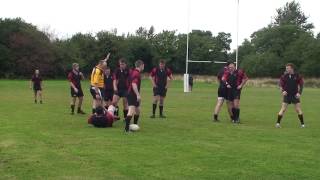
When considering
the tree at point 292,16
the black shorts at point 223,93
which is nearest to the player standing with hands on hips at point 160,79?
the black shorts at point 223,93

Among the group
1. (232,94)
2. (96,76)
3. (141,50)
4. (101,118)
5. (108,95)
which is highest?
(141,50)

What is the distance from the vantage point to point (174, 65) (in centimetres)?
10000

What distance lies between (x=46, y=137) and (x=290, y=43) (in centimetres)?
10370

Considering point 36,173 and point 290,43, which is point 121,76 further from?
point 290,43

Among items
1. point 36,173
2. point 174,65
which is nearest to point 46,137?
point 36,173

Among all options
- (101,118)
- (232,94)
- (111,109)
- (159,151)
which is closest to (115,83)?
(111,109)

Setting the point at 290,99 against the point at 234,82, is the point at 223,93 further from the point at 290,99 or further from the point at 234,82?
the point at 290,99

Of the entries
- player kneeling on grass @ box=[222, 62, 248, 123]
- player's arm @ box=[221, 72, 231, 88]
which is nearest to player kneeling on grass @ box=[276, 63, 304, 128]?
player kneeling on grass @ box=[222, 62, 248, 123]

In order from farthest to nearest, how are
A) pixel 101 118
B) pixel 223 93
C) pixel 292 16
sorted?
pixel 292 16 < pixel 223 93 < pixel 101 118

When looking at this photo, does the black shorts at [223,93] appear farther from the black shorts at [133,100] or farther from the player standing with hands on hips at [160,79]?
the black shorts at [133,100]

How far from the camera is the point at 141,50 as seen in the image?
103 metres

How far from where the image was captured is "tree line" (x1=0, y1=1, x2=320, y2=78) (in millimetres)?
88812

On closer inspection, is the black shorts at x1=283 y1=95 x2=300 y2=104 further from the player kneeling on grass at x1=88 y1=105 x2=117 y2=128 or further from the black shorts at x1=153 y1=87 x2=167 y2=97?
the player kneeling on grass at x1=88 y1=105 x2=117 y2=128

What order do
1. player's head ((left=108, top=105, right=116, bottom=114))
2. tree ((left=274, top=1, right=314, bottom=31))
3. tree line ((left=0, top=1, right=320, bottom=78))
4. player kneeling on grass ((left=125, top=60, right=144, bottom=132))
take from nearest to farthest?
player kneeling on grass ((left=125, top=60, right=144, bottom=132))
player's head ((left=108, top=105, right=116, bottom=114))
tree line ((left=0, top=1, right=320, bottom=78))
tree ((left=274, top=1, right=314, bottom=31))
